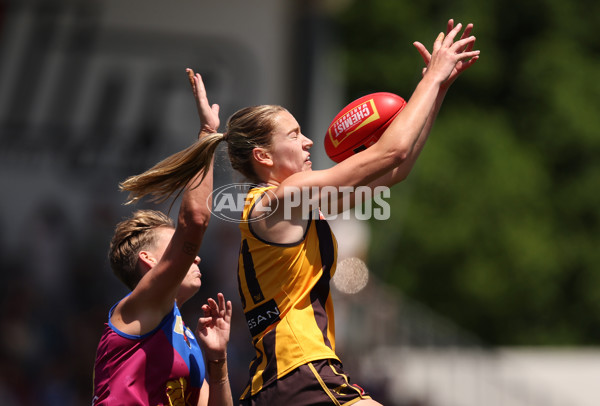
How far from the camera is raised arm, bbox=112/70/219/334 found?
119 inches

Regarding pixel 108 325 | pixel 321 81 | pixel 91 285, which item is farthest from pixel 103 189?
pixel 108 325

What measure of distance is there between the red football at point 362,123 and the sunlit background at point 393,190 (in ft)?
4.32

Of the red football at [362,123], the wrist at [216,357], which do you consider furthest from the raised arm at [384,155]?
the wrist at [216,357]

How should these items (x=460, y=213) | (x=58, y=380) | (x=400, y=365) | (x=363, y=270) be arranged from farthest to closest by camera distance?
(x=460, y=213) → (x=363, y=270) → (x=400, y=365) → (x=58, y=380)

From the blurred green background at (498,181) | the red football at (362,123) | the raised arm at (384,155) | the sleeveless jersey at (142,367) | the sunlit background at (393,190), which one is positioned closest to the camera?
the raised arm at (384,155)

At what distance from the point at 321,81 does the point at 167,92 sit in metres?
1.81

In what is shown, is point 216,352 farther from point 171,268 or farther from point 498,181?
point 498,181

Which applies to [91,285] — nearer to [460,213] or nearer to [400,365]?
→ [400,365]

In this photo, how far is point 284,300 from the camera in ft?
10.2

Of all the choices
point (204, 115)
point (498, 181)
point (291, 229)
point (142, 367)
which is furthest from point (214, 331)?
A: point (498, 181)

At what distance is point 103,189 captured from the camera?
9188 millimetres

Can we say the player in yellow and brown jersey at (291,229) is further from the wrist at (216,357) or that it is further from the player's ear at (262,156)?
the wrist at (216,357)

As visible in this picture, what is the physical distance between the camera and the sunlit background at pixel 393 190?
9055 millimetres

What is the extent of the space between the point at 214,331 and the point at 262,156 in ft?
2.51
